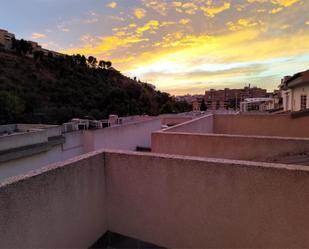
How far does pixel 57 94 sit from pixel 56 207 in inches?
1306

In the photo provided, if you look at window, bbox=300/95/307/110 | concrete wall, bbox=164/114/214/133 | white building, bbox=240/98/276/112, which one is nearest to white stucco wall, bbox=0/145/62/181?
concrete wall, bbox=164/114/214/133

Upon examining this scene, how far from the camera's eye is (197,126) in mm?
6680

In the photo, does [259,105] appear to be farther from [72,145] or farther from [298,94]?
[72,145]

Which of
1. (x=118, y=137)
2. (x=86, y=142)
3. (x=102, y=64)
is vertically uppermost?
(x=102, y=64)

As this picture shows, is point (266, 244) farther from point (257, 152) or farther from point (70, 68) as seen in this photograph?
point (70, 68)

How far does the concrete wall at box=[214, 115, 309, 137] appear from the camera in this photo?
7.04 meters

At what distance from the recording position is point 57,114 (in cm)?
2566

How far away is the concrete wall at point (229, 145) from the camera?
4.02 metres

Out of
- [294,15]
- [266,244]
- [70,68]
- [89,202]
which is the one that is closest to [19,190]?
[89,202]

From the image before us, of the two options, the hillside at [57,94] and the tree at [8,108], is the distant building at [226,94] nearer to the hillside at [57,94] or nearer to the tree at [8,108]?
the hillside at [57,94]

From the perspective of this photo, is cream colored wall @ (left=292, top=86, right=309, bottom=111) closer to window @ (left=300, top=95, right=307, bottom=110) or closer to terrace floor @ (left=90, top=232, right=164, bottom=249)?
window @ (left=300, top=95, right=307, bottom=110)

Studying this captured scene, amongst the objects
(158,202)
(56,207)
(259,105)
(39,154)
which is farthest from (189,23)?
(259,105)

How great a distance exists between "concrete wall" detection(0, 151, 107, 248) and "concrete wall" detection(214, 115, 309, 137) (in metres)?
6.37

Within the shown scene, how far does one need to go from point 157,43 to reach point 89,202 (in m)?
12.3
